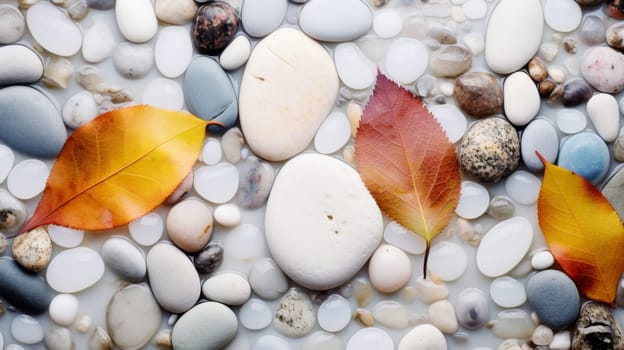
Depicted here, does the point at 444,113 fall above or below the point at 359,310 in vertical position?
above

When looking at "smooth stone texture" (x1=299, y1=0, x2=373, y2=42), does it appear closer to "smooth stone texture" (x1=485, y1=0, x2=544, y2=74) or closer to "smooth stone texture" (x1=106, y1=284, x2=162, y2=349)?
"smooth stone texture" (x1=485, y1=0, x2=544, y2=74)

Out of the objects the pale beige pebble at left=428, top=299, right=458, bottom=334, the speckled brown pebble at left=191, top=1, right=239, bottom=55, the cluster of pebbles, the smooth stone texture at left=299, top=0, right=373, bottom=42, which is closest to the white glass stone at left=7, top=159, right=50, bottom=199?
the cluster of pebbles

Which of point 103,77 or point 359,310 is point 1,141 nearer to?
point 103,77

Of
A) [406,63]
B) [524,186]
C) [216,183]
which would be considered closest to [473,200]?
[524,186]

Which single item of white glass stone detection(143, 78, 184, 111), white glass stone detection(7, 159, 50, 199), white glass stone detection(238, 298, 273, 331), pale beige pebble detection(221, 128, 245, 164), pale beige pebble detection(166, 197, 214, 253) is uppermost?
white glass stone detection(143, 78, 184, 111)

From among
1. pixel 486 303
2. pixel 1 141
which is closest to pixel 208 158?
pixel 1 141

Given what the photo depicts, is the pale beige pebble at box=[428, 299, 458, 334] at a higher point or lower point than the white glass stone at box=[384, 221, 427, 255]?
lower
